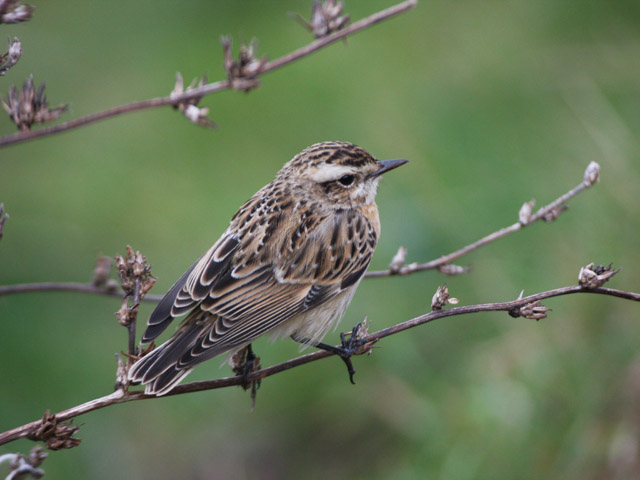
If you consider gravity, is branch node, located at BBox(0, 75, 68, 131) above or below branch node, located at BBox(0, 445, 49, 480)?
above

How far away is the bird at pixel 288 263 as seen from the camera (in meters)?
4.21

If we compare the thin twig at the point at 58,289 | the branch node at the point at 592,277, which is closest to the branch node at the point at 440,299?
the branch node at the point at 592,277

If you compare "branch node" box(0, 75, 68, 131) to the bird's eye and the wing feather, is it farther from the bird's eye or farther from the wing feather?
the bird's eye

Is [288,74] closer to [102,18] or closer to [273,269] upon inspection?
[102,18]

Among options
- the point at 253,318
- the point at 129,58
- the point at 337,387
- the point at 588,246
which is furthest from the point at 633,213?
the point at 129,58

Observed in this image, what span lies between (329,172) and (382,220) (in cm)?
257

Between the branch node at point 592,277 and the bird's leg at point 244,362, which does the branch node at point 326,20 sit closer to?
the branch node at point 592,277

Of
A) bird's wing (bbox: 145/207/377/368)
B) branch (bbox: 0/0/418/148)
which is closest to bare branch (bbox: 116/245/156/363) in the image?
bird's wing (bbox: 145/207/377/368)

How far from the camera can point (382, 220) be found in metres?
A: 7.26

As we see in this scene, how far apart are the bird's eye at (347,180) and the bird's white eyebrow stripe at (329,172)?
57 mm

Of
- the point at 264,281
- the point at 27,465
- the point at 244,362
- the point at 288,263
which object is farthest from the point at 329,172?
the point at 27,465

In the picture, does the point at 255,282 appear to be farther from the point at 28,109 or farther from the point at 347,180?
the point at 28,109

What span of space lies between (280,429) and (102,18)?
6761 mm

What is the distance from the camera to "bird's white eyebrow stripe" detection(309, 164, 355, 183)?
15.5 feet
